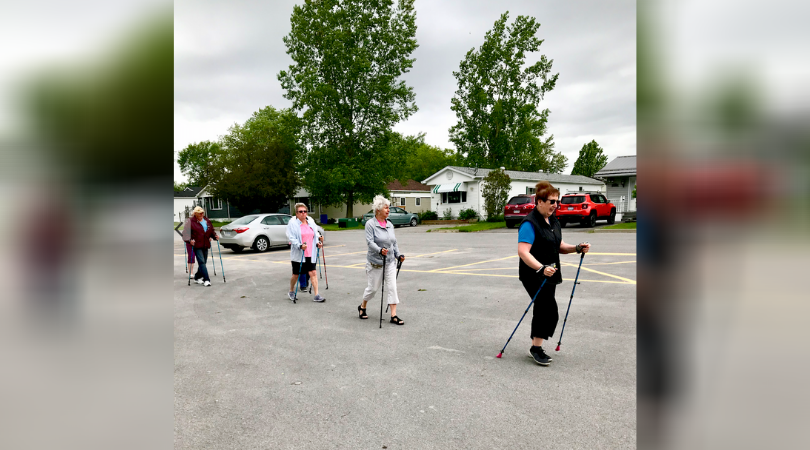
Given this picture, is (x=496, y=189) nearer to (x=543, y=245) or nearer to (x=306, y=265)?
(x=306, y=265)

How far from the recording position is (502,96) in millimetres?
46969

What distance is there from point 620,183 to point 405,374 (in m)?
30.9

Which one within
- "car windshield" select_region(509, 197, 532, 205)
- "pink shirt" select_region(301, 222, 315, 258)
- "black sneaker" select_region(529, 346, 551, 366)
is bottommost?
"black sneaker" select_region(529, 346, 551, 366)

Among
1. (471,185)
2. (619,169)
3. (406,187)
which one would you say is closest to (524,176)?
(471,185)

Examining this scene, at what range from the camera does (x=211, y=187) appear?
46656 mm

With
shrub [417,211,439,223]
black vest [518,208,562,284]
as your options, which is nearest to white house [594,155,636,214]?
shrub [417,211,439,223]

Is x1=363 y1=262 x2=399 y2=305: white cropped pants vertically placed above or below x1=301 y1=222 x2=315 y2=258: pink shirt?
below

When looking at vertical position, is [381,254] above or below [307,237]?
below

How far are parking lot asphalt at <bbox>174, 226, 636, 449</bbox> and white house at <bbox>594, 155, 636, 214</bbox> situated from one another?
22.1 meters

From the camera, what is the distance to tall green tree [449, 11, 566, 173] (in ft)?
150

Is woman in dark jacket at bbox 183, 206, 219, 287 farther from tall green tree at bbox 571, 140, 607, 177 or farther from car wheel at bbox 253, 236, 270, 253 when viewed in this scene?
tall green tree at bbox 571, 140, 607, 177

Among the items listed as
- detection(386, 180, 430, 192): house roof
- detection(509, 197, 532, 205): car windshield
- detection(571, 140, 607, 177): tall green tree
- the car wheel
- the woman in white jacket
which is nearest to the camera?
the woman in white jacket
